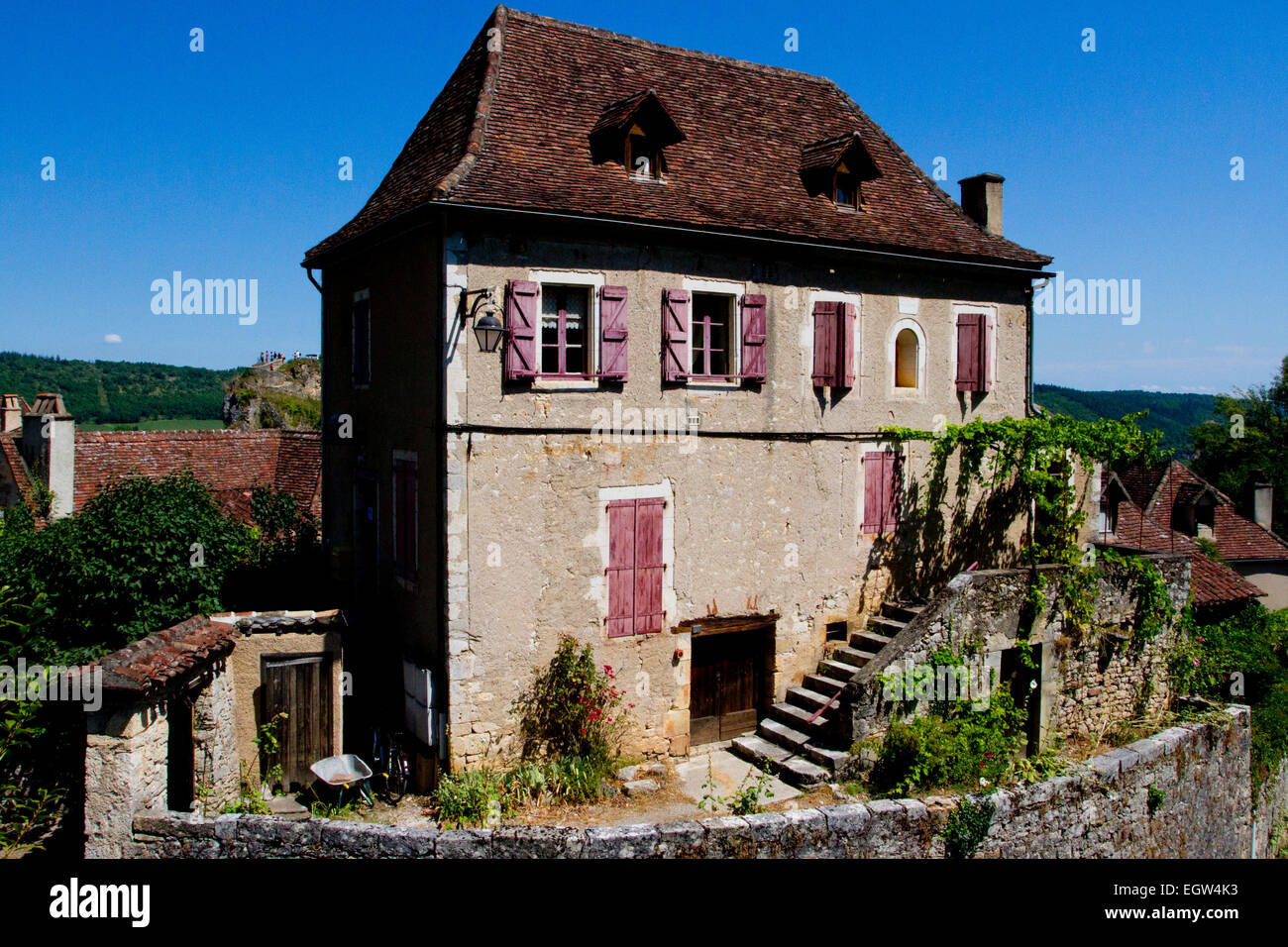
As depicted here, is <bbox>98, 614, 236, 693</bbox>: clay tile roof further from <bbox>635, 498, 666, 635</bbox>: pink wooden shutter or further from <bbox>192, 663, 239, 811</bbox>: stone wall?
<bbox>635, 498, 666, 635</bbox>: pink wooden shutter

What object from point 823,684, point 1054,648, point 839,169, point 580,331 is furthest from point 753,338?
point 1054,648

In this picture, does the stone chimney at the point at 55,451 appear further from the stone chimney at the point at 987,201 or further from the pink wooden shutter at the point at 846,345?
the stone chimney at the point at 987,201

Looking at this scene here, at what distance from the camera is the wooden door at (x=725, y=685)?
12.6 m

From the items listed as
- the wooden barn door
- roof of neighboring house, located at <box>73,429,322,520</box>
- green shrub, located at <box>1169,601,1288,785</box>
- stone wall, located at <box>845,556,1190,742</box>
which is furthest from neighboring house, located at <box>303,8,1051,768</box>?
roof of neighboring house, located at <box>73,429,322,520</box>

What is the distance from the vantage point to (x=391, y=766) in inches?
428

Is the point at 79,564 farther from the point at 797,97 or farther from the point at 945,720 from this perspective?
the point at 797,97

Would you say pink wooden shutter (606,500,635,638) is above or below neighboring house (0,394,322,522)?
below

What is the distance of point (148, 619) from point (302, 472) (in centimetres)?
1390

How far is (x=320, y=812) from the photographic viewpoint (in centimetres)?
1005

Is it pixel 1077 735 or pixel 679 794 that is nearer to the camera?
pixel 679 794

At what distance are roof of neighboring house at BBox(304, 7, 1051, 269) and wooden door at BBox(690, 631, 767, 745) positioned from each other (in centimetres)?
570

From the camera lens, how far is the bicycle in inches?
423

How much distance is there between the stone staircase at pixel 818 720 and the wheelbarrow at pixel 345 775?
484 cm
